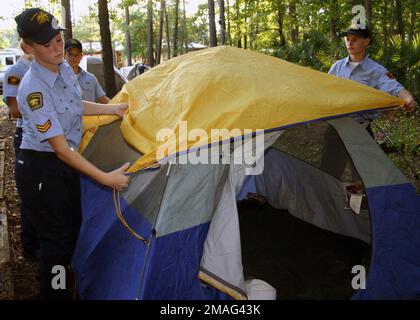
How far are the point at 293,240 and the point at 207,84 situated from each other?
1946 millimetres

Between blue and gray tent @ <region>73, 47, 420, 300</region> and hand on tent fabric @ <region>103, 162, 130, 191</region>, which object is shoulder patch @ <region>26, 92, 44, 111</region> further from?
blue and gray tent @ <region>73, 47, 420, 300</region>

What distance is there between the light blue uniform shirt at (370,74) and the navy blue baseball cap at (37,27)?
8.58 feet

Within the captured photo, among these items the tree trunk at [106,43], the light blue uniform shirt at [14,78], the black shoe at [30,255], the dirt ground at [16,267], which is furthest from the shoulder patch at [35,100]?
the tree trunk at [106,43]

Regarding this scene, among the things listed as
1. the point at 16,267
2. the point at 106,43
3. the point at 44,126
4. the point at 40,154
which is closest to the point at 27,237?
the point at 16,267

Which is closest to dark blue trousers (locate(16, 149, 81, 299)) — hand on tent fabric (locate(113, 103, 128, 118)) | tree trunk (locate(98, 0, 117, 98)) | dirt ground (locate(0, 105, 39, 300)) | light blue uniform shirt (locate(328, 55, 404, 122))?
dirt ground (locate(0, 105, 39, 300))

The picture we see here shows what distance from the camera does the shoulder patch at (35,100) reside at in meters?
2.50

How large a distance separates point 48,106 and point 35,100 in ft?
0.26

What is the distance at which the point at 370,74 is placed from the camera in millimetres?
3865

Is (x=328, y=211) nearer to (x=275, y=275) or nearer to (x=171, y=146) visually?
(x=275, y=275)

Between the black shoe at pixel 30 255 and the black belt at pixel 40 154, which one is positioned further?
the black shoe at pixel 30 255

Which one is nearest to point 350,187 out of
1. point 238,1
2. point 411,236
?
point 411,236

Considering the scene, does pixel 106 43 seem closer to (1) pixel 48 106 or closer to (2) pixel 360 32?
(2) pixel 360 32

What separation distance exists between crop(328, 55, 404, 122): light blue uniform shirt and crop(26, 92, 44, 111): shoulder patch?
271cm

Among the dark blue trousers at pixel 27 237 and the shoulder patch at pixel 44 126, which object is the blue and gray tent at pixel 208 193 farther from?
the dark blue trousers at pixel 27 237
